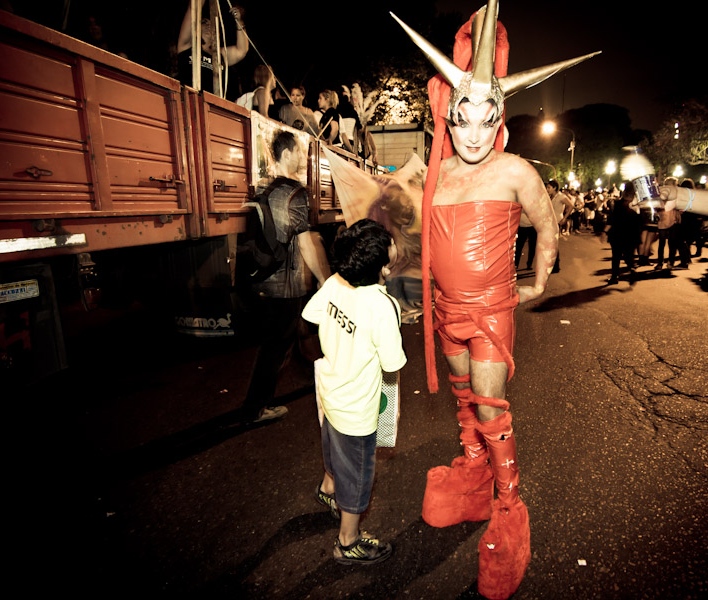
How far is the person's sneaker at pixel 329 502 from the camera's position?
8.04ft

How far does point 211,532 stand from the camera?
2.34m

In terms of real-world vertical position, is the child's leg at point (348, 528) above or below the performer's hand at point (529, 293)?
below

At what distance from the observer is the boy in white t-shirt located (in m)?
1.93

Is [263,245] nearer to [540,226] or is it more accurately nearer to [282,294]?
[282,294]

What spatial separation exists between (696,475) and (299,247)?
3.11 meters

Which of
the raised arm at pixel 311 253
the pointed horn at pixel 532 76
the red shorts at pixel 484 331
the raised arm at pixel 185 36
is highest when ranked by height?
the raised arm at pixel 185 36

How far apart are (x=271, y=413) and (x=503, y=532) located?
6.85ft

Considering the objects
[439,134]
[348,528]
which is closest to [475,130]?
[439,134]

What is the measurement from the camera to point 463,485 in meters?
2.37

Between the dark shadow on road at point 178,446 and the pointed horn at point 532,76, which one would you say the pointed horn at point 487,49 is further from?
the dark shadow on road at point 178,446

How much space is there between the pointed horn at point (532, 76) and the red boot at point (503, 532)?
1607 mm

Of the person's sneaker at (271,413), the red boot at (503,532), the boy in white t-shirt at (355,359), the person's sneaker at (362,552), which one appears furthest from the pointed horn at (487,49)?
the person's sneaker at (271,413)

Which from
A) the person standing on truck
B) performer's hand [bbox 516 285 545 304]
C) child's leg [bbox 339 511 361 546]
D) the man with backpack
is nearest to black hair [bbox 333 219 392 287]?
performer's hand [bbox 516 285 545 304]

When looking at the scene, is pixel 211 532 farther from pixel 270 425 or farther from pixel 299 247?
pixel 299 247
